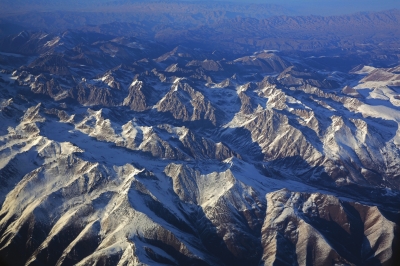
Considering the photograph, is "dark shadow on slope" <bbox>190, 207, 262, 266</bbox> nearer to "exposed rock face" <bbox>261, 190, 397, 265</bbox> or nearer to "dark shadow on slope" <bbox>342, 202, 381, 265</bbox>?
"exposed rock face" <bbox>261, 190, 397, 265</bbox>

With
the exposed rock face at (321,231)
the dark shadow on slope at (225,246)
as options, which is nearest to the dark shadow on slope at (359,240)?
the exposed rock face at (321,231)

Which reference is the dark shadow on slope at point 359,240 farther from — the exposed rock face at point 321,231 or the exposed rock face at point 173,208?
the exposed rock face at point 173,208

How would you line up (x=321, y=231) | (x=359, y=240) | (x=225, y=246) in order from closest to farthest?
(x=225, y=246) → (x=359, y=240) → (x=321, y=231)

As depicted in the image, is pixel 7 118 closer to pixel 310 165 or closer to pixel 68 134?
pixel 68 134

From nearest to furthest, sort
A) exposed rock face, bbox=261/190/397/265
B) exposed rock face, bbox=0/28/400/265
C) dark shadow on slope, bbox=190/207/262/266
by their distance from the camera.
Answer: exposed rock face, bbox=261/190/397/265 < exposed rock face, bbox=0/28/400/265 < dark shadow on slope, bbox=190/207/262/266

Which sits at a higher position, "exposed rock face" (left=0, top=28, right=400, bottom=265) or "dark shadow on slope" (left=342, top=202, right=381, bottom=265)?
"exposed rock face" (left=0, top=28, right=400, bottom=265)

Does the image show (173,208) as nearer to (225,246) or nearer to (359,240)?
(225,246)

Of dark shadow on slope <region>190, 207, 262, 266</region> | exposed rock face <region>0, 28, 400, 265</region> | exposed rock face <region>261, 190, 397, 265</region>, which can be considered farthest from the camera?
dark shadow on slope <region>190, 207, 262, 266</region>

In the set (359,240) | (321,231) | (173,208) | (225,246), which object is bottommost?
(359,240)

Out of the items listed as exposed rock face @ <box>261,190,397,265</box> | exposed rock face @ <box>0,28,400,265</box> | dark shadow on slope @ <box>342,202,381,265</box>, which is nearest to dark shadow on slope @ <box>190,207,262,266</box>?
exposed rock face @ <box>0,28,400,265</box>

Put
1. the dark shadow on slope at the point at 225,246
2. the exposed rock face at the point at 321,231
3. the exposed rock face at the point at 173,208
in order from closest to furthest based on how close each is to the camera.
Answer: the exposed rock face at the point at 321,231
the exposed rock face at the point at 173,208
the dark shadow on slope at the point at 225,246

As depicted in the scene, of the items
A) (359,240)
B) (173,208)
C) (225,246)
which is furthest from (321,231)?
(173,208)
